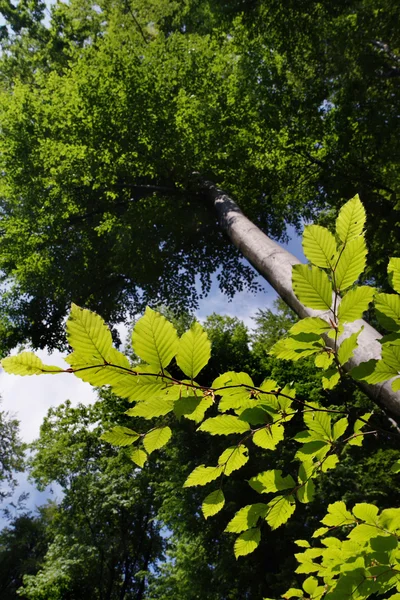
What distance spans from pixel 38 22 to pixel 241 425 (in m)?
18.0

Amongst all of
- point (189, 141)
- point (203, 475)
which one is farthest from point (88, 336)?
point (189, 141)

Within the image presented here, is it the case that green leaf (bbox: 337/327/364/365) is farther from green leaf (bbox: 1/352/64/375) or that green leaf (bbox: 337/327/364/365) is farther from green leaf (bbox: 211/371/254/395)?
green leaf (bbox: 1/352/64/375)

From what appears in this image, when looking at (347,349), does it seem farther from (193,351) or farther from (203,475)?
(203,475)

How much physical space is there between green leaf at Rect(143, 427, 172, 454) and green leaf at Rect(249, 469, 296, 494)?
347 millimetres

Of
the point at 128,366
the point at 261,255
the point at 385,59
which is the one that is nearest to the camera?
the point at 128,366

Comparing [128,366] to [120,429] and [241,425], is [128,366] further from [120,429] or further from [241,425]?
[241,425]

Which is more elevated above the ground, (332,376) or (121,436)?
(121,436)

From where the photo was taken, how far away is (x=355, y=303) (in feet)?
2.22

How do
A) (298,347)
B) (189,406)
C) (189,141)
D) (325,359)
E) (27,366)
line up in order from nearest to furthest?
1. (27,366)
2. (189,406)
3. (298,347)
4. (325,359)
5. (189,141)

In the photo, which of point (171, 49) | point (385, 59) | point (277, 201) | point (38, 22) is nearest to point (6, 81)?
point (38, 22)

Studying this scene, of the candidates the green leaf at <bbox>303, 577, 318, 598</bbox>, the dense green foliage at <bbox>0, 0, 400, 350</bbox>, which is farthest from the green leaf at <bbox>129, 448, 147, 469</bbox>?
the dense green foliage at <bbox>0, 0, 400, 350</bbox>

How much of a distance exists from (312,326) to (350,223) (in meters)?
0.20

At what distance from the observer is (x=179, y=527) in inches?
368

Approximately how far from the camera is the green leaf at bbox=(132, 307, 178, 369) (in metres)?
0.56
